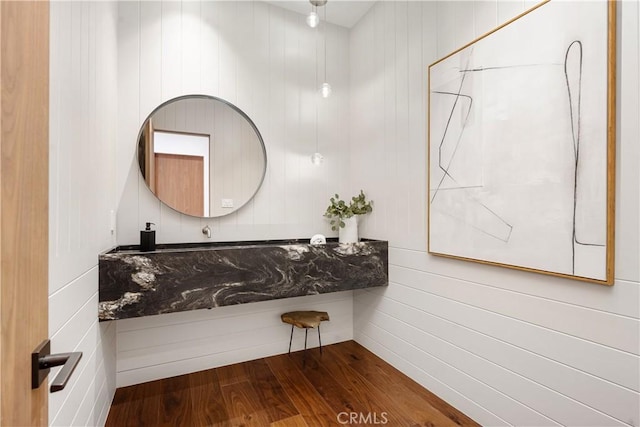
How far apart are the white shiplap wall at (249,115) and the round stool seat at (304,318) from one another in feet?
0.42

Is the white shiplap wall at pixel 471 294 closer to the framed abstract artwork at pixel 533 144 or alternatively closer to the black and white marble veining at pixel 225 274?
the framed abstract artwork at pixel 533 144

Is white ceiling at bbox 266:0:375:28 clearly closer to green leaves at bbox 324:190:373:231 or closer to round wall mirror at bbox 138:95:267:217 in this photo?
round wall mirror at bbox 138:95:267:217

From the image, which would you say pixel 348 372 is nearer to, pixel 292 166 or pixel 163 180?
pixel 292 166

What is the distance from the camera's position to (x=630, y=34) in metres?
1.17

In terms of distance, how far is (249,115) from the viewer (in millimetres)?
2523

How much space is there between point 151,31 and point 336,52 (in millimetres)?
1509

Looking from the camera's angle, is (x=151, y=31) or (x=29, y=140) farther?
(x=151, y=31)

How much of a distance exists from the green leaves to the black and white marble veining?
29cm

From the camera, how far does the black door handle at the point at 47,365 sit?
58cm

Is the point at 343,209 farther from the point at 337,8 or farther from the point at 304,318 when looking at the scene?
the point at 337,8

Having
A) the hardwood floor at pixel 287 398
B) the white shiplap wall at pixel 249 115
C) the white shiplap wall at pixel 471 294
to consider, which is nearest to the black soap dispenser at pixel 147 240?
the white shiplap wall at pixel 249 115

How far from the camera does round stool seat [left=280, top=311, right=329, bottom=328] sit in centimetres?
237

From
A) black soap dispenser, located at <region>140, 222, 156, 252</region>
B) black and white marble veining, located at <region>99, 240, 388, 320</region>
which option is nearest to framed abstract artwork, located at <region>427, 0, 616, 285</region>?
black and white marble veining, located at <region>99, 240, 388, 320</region>

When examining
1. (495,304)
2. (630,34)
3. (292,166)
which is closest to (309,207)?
(292,166)
